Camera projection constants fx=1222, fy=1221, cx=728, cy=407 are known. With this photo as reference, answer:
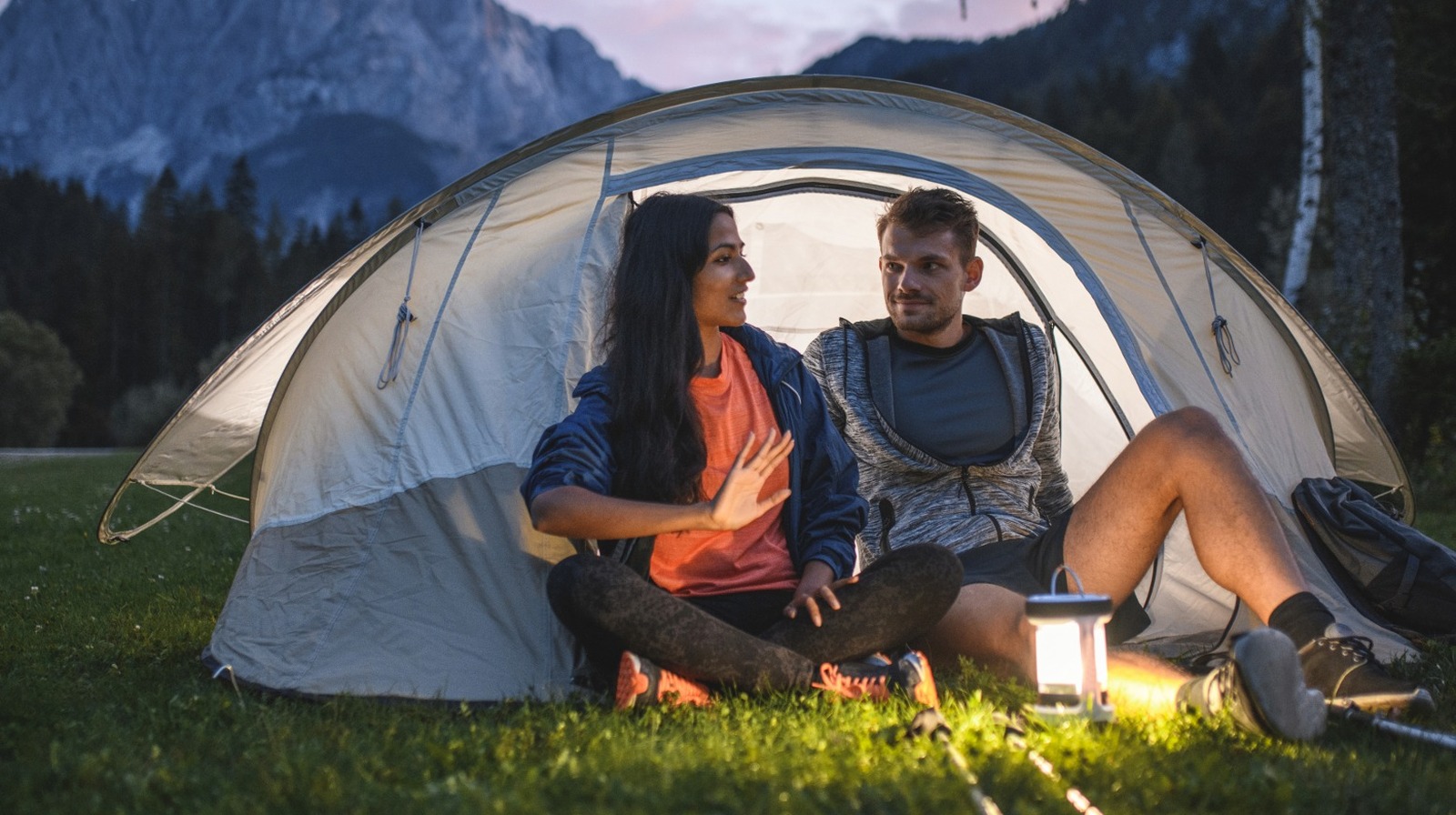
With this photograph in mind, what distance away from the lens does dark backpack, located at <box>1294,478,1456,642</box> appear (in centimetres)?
394

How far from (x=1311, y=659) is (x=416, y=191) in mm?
188251

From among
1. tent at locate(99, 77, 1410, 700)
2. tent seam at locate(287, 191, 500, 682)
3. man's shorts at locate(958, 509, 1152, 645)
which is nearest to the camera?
man's shorts at locate(958, 509, 1152, 645)

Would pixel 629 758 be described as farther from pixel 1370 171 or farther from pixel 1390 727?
pixel 1370 171

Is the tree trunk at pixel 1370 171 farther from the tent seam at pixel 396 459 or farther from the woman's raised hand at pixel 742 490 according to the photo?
the woman's raised hand at pixel 742 490

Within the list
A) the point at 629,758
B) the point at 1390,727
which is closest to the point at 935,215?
the point at 1390,727

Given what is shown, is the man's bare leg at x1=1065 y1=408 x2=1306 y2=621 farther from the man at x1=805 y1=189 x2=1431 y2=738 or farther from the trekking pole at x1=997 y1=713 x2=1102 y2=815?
the trekking pole at x1=997 y1=713 x2=1102 y2=815

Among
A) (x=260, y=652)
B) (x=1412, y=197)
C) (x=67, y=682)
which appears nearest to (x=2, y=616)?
(x=67, y=682)

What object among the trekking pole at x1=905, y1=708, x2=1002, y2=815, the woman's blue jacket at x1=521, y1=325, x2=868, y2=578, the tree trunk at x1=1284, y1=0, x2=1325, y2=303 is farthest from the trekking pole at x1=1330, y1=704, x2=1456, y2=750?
the tree trunk at x1=1284, y1=0, x2=1325, y2=303

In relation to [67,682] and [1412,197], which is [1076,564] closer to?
[67,682]

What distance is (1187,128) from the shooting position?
166ft

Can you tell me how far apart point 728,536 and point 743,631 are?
0.40m

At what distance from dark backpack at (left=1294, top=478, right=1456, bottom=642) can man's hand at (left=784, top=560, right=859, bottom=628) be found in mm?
1802

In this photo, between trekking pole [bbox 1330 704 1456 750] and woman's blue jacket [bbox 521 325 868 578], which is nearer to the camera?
trekking pole [bbox 1330 704 1456 750]

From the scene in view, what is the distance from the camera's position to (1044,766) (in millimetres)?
2508
